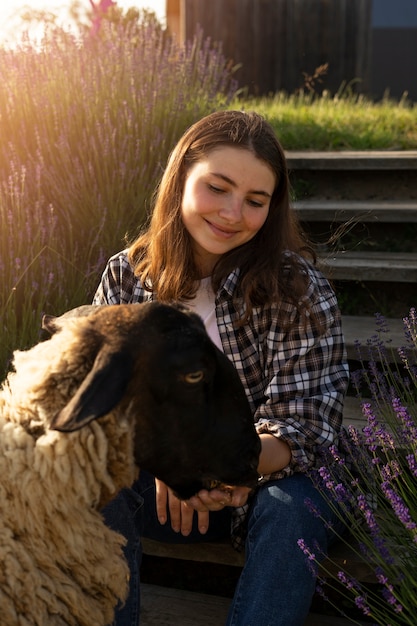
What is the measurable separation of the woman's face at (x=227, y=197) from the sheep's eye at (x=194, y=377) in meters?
0.86

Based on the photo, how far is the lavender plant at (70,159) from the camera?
3.72 metres

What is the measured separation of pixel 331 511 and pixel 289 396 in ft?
1.29

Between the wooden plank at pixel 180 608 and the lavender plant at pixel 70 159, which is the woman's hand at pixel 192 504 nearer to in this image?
the wooden plank at pixel 180 608

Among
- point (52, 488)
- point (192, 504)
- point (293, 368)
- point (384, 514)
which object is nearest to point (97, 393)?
point (52, 488)

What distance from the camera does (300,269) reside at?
9.21 feet

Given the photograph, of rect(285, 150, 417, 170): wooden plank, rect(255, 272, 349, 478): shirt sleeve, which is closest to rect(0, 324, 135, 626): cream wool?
rect(255, 272, 349, 478): shirt sleeve

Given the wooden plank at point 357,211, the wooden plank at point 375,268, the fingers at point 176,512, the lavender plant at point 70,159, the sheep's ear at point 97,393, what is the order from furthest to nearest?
the wooden plank at point 357,211 < the wooden plank at point 375,268 < the lavender plant at point 70,159 < the fingers at point 176,512 < the sheep's ear at point 97,393

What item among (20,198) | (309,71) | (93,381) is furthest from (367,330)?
(309,71)

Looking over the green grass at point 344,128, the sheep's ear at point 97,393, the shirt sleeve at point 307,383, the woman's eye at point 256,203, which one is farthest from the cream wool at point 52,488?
the green grass at point 344,128

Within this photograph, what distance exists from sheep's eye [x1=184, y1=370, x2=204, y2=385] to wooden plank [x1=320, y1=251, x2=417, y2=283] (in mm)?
2231

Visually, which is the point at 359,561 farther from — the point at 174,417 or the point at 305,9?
the point at 305,9

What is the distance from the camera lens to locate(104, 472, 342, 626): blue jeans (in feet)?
7.75

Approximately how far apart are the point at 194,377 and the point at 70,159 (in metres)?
2.74

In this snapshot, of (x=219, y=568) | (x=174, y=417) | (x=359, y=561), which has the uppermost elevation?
(x=174, y=417)
